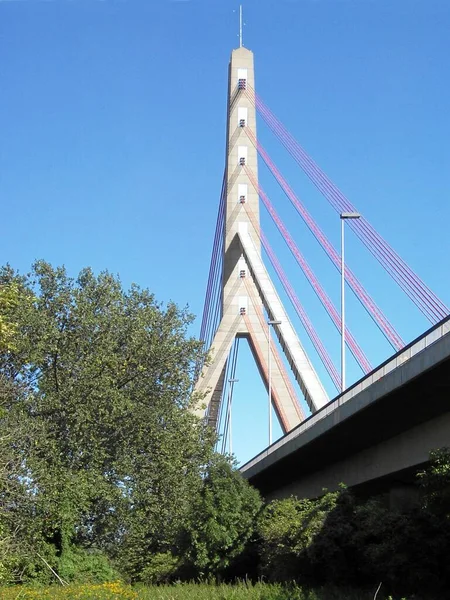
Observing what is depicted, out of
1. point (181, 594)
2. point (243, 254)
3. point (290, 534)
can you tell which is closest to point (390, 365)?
point (181, 594)

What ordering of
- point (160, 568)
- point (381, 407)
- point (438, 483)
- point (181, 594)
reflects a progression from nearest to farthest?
point (438, 483), point (381, 407), point (181, 594), point (160, 568)

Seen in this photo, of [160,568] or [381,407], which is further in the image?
[160,568]

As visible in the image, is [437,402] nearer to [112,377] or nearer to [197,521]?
[112,377]

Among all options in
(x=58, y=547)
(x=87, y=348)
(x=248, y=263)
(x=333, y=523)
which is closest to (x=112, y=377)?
(x=87, y=348)

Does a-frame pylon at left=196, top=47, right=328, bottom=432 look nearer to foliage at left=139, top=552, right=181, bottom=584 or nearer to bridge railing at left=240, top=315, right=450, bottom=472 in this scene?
foliage at left=139, top=552, right=181, bottom=584

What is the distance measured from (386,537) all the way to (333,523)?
3.60 meters

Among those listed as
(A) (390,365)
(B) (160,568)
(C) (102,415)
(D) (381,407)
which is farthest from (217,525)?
(A) (390,365)

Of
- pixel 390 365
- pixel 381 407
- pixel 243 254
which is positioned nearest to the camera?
pixel 390 365

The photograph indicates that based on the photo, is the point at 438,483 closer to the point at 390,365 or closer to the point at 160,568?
the point at 390,365

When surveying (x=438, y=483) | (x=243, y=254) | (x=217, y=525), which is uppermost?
(x=243, y=254)

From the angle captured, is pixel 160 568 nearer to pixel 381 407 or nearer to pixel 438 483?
pixel 381 407

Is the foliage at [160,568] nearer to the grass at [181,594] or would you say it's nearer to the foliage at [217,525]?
the foliage at [217,525]

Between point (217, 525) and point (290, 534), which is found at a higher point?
point (217, 525)

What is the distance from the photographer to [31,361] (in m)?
29.0
